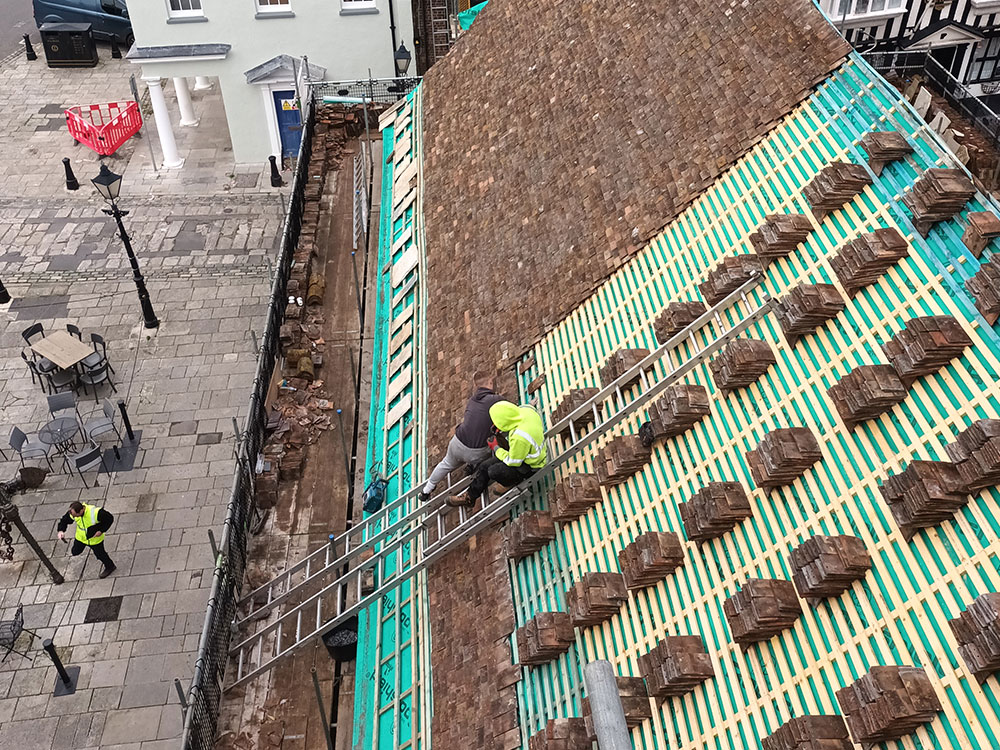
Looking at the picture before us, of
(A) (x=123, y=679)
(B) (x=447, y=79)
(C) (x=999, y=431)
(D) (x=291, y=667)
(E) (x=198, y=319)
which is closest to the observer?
(C) (x=999, y=431)

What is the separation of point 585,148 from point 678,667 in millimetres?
10482

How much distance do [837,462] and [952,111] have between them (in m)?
9.69

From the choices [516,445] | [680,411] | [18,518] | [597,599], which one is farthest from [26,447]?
[680,411]

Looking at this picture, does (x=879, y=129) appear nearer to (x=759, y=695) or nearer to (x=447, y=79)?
(x=759, y=695)

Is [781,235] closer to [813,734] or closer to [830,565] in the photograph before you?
[830,565]

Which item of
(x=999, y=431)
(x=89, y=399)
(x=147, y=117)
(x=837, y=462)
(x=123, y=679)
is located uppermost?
(x=147, y=117)

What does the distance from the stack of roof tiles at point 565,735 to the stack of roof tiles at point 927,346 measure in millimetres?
4582

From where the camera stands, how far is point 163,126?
34.7 metres

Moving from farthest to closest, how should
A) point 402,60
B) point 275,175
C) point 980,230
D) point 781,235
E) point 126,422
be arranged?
point 275,175, point 402,60, point 126,422, point 781,235, point 980,230

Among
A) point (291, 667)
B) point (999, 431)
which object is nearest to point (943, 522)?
point (999, 431)

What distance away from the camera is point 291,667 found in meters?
13.2

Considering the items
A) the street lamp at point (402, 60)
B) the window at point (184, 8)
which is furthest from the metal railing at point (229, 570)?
the window at point (184, 8)

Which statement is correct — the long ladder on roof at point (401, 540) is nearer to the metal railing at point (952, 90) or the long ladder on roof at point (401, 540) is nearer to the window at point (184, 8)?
the metal railing at point (952, 90)

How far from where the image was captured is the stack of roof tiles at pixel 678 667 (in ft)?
27.9
